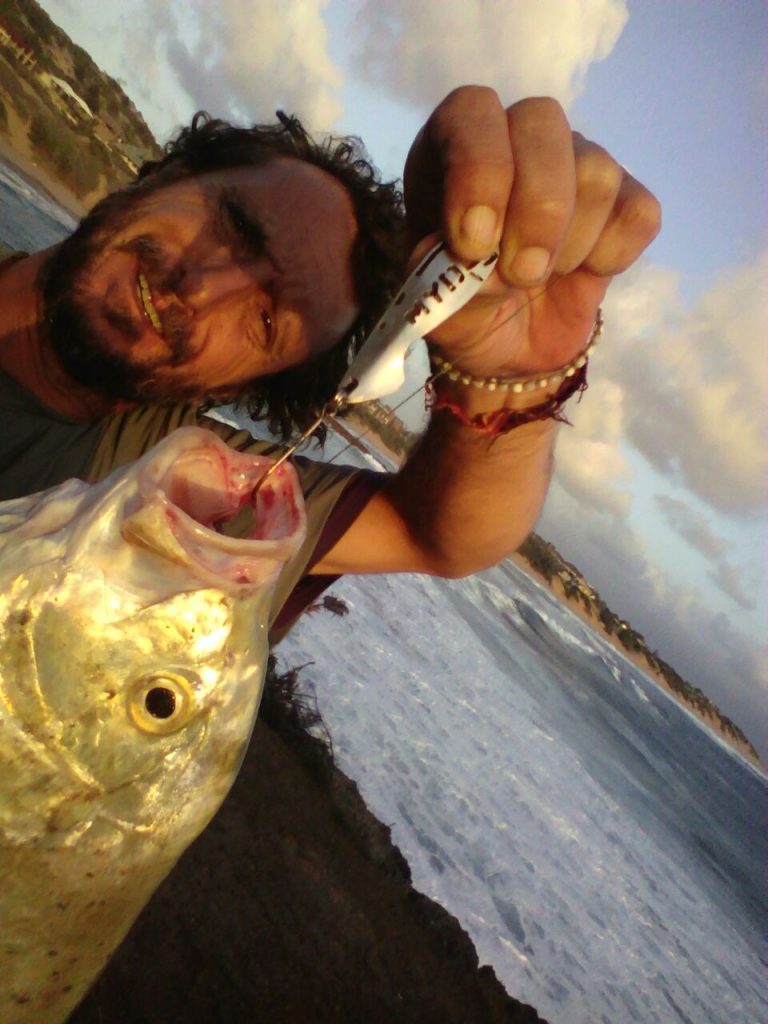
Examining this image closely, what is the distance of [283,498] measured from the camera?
4.17ft

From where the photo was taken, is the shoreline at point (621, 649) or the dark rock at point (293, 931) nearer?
the dark rock at point (293, 931)

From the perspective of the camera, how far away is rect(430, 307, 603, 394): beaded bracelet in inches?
61.1

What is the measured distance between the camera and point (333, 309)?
115 inches

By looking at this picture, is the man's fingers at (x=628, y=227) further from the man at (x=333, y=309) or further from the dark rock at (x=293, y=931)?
the dark rock at (x=293, y=931)

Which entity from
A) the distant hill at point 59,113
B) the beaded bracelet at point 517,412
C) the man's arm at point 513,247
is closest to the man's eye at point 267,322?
the man's arm at point 513,247

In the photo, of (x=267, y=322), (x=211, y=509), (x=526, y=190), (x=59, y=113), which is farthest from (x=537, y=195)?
(x=59, y=113)

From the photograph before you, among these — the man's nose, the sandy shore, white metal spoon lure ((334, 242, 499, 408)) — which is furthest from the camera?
the sandy shore

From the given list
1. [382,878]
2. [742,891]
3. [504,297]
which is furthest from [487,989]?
[742,891]

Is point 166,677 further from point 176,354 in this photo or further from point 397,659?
point 397,659

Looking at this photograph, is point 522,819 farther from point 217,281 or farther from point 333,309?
point 217,281

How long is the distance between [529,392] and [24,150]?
2952 cm

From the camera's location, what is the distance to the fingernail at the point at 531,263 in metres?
1.19

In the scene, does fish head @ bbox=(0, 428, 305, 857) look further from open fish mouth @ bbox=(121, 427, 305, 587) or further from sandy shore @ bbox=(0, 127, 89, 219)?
sandy shore @ bbox=(0, 127, 89, 219)

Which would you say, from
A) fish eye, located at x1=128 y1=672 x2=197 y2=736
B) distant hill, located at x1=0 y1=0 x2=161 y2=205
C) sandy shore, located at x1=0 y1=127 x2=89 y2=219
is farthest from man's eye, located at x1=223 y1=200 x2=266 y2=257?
sandy shore, located at x1=0 y1=127 x2=89 y2=219
